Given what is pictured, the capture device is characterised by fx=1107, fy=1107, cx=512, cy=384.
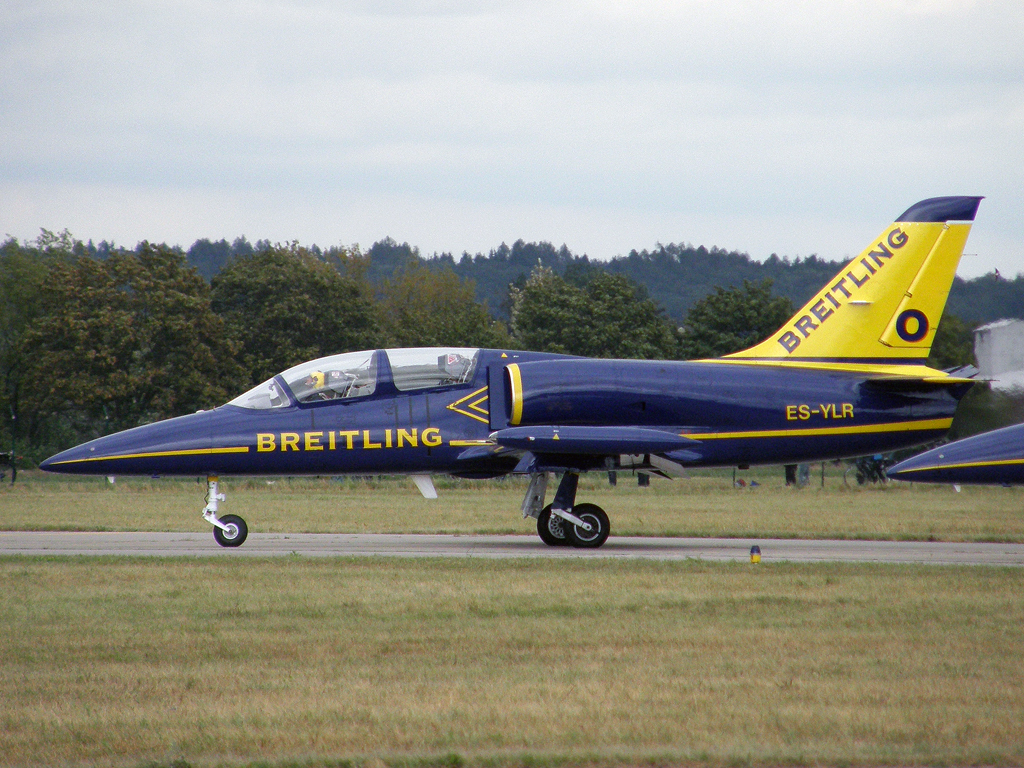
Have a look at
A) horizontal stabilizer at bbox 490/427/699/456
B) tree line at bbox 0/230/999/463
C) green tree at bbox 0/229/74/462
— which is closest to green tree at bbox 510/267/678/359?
tree line at bbox 0/230/999/463

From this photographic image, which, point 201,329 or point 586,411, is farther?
point 201,329

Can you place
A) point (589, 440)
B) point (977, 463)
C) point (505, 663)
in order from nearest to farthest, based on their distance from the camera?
1. point (505, 663)
2. point (977, 463)
3. point (589, 440)

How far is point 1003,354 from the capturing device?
17.9 metres

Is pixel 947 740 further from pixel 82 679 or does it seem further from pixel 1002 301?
pixel 1002 301

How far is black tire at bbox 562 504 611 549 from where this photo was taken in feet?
52.9

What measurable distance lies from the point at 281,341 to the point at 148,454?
3912 cm

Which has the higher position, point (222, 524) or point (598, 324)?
point (598, 324)

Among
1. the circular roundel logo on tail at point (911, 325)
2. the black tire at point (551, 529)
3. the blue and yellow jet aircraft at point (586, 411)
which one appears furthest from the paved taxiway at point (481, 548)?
the circular roundel logo on tail at point (911, 325)

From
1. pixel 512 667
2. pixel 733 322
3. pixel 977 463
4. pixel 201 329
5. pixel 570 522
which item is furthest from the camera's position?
pixel 733 322

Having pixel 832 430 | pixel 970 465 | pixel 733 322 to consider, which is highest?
pixel 733 322

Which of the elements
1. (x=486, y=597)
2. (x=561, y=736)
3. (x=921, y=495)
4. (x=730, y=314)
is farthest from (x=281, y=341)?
(x=561, y=736)

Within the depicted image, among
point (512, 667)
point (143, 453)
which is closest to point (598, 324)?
point (143, 453)

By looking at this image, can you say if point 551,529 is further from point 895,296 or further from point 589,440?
point 895,296

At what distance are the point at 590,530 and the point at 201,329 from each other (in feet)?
126
